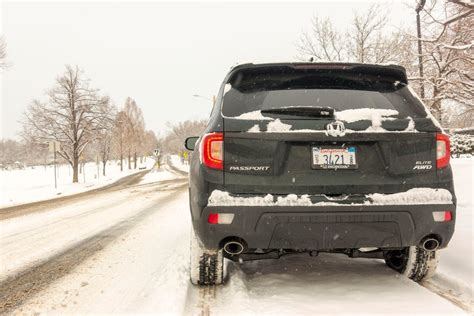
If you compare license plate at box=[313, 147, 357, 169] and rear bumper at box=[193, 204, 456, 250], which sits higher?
license plate at box=[313, 147, 357, 169]

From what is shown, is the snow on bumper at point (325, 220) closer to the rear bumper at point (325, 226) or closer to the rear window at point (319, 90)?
the rear bumper at point (325, 226)

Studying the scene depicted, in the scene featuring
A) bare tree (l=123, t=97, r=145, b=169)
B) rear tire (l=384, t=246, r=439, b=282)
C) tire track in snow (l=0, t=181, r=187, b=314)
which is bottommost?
tire track in snow (l=0, t=181, r=187, b=314)

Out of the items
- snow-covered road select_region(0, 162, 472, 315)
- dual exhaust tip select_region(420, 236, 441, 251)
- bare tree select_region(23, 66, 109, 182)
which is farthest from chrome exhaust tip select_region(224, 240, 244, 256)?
bare tree select_region(23, 66, 109, 182)

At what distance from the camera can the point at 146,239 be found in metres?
5.24

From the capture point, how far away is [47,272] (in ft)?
12.2

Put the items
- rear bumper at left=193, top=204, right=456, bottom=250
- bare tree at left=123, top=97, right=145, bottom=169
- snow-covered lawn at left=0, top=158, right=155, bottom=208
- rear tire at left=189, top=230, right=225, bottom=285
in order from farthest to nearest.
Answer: bare tree at left=123, top=97, right=145, bottom=169
snow-covered lawn at left=0, top=158, right=155, bottom=208
rear tire at left=189, top=230, right=225, bottom=285
rear bumper at left=193, top=204, right=456, bottom=250

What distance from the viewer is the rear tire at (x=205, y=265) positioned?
113 inches

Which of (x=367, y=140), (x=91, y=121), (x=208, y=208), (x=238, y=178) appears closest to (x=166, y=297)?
(x=208, y=208)

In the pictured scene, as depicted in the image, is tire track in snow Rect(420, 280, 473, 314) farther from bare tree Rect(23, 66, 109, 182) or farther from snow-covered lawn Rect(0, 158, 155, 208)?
bare tree Rect(23, 66, 109, 182)

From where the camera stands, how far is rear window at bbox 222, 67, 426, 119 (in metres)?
2.71

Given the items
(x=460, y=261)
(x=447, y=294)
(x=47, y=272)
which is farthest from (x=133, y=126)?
(x=447, y=294)

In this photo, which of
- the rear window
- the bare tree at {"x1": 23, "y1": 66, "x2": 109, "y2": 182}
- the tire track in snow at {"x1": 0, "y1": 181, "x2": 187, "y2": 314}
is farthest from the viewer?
the bare tree at {"x1": 23, "y1": 66, "x2": 109, "y2": 182}

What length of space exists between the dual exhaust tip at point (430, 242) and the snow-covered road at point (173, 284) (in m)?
0.41

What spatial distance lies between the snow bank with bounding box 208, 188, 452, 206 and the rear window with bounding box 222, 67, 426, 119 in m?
0.62
